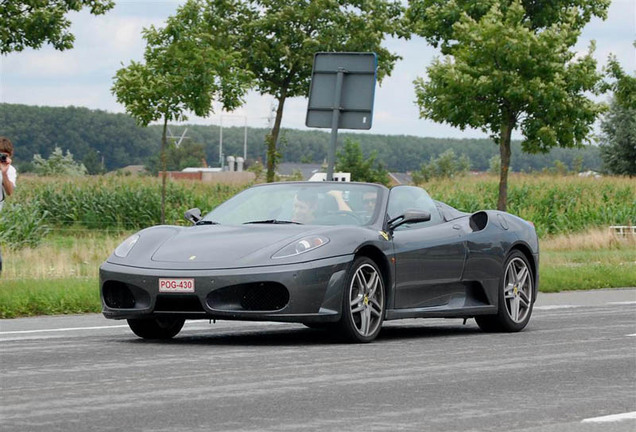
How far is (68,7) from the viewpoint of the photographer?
3381cm

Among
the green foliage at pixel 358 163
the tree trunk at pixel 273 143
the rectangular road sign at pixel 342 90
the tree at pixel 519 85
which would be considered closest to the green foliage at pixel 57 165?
the green foliage at pixel 358 163

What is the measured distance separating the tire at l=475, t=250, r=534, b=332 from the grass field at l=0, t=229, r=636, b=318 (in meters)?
4.38

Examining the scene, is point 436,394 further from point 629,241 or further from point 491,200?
point 491,200

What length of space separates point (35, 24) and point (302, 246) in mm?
23860

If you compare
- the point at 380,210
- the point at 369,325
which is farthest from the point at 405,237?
the point at 369,325

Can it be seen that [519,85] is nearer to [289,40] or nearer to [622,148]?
[289,40]

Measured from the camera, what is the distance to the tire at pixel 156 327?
10.7m

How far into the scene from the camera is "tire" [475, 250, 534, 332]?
12.2 m

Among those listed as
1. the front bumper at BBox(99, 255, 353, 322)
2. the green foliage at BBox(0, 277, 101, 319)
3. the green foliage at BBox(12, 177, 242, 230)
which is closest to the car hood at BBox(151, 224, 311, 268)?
the front bumper at BBox(99, 255, 353, 322)

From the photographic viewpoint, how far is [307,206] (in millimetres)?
11164

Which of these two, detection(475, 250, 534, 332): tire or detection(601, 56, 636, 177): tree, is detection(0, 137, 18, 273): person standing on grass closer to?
detection(475, 250, 534, 332): tire

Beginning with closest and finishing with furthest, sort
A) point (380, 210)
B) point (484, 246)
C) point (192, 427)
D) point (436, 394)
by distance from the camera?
point (192, 427)
point (436, 394)
point (380, 210)
point (484, 246)

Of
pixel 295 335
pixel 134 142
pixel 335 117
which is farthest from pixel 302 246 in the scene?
pixel 134 142

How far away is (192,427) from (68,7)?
1141 inches
